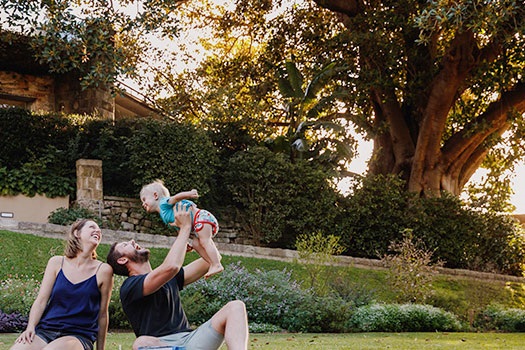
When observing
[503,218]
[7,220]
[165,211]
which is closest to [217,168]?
[7,220]

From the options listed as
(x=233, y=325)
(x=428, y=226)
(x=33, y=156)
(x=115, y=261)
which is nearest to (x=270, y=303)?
(x=115, y=261)

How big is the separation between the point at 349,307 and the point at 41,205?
780 centimetres

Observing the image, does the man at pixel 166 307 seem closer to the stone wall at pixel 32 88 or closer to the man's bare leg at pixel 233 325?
the man's bare leg at pixel 233 325

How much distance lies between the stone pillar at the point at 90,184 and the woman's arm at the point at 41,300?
11.2 metres

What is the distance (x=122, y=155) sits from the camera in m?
17.4

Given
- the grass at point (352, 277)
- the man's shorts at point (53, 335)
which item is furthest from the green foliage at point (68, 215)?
the man's shorts at point (53, 335)

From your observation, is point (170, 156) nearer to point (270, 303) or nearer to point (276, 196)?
point (276, 196)

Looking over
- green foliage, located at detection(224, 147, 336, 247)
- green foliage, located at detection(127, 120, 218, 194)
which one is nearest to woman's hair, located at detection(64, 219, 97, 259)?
green foliage, located at detection(127, 120, 218, 194)

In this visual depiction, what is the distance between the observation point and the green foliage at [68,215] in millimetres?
15703

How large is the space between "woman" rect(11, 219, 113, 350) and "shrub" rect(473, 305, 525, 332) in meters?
10.0

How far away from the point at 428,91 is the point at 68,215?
1010 cm

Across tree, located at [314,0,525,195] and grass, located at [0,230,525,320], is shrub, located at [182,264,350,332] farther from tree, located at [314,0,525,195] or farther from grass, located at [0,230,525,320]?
tree, located at [314,0,525,195]

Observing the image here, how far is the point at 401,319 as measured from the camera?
1255cm

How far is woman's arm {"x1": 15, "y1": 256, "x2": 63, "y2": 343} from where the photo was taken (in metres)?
5.42
